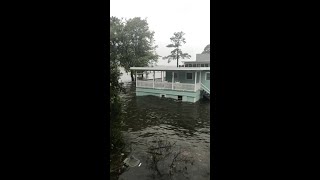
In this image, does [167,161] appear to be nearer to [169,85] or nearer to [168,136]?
[168,136]

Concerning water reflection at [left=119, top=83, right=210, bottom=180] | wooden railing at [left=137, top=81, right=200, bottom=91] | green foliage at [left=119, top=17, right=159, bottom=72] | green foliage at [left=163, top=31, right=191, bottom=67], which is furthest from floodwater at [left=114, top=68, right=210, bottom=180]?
green foliage at [left=163, top=31, right=191, bottom=67]

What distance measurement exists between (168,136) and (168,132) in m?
0.78

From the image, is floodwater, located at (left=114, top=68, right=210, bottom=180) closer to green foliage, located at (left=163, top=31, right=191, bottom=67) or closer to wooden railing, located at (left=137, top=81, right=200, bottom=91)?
wooden railing, located at (left=137, top=81, right=200, bottom=91)

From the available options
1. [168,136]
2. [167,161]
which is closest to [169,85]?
[168,136]

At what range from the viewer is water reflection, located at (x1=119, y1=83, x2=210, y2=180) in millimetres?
7332

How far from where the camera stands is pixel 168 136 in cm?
1185

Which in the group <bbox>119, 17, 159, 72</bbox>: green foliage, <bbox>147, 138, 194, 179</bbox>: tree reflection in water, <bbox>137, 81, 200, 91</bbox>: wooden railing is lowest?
<bbox>147, 138, 194, 179</bbox>: tree reflection in water

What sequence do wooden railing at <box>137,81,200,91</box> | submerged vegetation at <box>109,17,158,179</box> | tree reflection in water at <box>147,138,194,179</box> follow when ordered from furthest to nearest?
submerged vegetation at <box>109,17,158,179</box>
wooden railing at <box>137,81,200,91</box>
tree reflection in water at <box>147,138,194,179</box>

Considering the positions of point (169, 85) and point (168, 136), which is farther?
point (169, 85)

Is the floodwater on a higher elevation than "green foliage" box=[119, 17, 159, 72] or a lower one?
lower

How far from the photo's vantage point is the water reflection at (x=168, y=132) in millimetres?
7332
